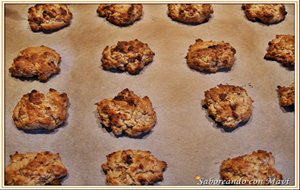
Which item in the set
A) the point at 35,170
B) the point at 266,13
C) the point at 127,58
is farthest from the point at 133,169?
the point at 266,13

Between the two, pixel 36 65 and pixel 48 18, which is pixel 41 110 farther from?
pixel 48 18

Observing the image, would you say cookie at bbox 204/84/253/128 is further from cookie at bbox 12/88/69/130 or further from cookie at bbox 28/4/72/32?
cookie at bbox 28/4/72/32

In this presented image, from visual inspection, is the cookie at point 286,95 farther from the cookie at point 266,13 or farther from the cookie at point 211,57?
the cookie at point 266,13

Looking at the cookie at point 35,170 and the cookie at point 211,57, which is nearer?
the cookie at point 35,170

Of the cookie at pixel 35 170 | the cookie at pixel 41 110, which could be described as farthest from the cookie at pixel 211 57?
the cookie at pixel 35 170

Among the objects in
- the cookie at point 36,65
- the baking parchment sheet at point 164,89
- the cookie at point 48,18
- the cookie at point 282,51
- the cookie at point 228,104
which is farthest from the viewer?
the cookie at point 48,18

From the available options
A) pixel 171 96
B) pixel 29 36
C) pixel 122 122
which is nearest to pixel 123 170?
pixel 122 122
